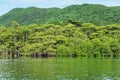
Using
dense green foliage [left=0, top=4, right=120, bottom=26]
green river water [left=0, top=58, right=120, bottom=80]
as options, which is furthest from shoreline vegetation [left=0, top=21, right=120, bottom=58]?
dense green foliage [left=0, top=4, right=120, bottom=26]

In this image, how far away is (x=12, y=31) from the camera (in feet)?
318

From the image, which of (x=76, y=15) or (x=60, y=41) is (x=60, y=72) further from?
(x=76, y=15)

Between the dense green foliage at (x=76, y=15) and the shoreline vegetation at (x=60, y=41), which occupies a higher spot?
the dense green foliage at (x=76, y=15)

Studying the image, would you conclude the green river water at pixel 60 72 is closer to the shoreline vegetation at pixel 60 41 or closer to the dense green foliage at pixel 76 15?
the shoreline vegetation at pixel 60 41

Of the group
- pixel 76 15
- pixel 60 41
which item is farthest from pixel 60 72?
pixel 76 15

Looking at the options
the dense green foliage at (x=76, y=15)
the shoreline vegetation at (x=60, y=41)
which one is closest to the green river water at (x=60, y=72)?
the shoreline vegetation at (x=60, y=41)

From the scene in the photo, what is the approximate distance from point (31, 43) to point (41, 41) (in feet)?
12.2

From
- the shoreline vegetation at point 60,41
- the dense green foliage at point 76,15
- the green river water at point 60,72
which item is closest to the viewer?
the green river water at point 60,72

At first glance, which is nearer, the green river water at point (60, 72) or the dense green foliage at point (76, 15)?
the green river water at point (60, 72)

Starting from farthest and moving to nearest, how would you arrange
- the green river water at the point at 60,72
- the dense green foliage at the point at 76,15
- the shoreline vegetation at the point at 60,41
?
the dense green foliage at the point at 76,15
the shoreline vegetation at the point at 60,41
the green river water at the point at 60,72

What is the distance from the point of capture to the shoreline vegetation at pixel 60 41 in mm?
89562

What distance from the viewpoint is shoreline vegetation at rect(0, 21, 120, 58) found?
89562mm

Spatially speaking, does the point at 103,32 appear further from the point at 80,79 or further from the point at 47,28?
the point at 80,79

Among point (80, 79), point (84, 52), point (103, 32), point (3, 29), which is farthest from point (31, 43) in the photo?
point (80, 79)
